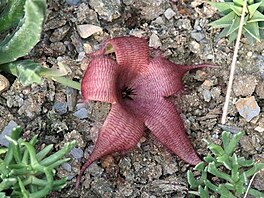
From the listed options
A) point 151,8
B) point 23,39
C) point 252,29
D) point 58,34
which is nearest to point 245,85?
point 252,29

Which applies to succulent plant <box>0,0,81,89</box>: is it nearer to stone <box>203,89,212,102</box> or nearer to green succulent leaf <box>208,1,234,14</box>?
stone <box>203,89,212,102</box>

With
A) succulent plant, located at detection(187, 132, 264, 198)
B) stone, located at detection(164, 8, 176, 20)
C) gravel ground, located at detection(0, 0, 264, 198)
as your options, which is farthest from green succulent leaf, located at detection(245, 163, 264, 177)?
stone, located at detection(164, 8, 176, 20)

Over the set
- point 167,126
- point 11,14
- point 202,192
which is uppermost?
point 11,14

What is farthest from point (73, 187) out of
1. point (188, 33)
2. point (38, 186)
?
point (188, 33)

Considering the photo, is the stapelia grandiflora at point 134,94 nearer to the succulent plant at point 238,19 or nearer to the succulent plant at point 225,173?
the succulent plant at point 225,173

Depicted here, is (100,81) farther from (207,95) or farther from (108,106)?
(207,95)

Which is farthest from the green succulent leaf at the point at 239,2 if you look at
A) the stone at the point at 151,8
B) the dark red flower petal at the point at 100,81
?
the dark red flower petal at the point at 100,81
